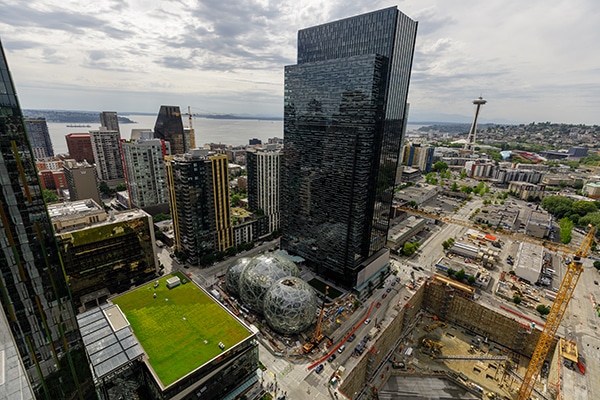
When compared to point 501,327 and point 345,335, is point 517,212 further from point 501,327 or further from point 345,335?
point 345,335

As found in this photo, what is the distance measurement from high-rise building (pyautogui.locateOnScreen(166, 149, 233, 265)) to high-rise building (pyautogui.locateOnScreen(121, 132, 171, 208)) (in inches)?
1318

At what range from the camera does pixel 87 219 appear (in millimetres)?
70250

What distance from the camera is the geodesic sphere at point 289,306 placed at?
62.2 metres

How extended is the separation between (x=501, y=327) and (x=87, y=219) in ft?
394

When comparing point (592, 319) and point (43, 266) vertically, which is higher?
point (43, 266)

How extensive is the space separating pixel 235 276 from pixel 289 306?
2173 centimetres

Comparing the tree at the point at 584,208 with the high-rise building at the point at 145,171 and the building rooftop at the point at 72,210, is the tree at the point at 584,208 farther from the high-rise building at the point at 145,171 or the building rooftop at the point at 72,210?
the building rooftop at the point at 72,210

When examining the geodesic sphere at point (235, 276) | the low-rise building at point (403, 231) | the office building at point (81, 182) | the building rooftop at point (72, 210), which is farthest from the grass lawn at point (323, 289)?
the office building at point (81, 182)

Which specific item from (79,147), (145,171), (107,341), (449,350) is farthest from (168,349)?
(79,147)

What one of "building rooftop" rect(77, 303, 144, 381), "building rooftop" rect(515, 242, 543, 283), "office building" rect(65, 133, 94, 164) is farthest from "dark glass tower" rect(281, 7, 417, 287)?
"office building" rect(65, 133, 94, 164)

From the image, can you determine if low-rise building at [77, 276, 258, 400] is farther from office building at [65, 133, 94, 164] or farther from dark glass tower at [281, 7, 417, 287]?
office building at [65, 133, 94, 164]

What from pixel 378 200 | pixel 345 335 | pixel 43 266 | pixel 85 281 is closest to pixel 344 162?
pixel 378 200

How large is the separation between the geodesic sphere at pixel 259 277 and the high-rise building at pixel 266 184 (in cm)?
3733

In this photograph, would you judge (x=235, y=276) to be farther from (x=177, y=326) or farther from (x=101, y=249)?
(x=101, y=249)
